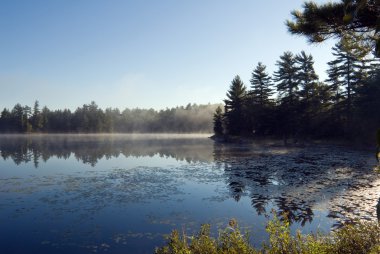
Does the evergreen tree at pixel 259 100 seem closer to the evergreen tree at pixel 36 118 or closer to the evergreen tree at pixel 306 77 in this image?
the evergreen tree at pixel 306 77

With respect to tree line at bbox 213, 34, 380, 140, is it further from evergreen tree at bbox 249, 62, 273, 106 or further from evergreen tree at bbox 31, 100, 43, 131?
evergreen tree at bbox 31, 100, 43, 131

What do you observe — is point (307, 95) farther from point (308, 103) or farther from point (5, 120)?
point (5, 120)

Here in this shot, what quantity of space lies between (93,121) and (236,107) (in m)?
76.1

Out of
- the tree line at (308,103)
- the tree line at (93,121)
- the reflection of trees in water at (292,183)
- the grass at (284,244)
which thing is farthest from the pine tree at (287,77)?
the tree line at (93,121)

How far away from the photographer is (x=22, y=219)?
9852mm

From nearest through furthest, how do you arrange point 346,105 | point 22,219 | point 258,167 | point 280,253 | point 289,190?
point 280,253 → point 22,219 → point 289,190 → point 258,167 → point 346,105

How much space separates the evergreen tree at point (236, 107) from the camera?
181 feet

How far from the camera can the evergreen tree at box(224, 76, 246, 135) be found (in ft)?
181

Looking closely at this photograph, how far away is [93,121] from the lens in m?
118

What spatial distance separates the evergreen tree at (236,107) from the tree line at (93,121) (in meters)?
72.6

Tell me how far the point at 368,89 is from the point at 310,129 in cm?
1082

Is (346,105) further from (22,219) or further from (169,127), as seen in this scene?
(169,127)

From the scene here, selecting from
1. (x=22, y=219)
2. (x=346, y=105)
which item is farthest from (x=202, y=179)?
(x=346, y=105)

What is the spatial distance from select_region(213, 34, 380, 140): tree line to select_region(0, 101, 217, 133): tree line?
2943 inches
